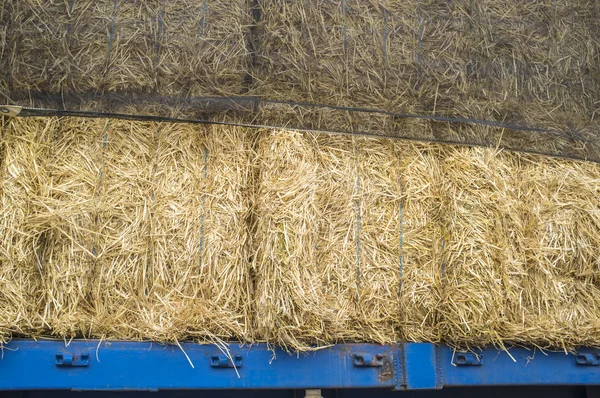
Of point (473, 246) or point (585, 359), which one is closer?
point (473, 246)

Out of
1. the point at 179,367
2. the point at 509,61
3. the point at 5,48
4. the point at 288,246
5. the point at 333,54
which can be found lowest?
the point at 179,367

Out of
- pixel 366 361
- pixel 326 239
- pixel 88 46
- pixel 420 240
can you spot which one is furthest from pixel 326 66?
pixel 366 361

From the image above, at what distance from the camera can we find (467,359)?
2.92 m

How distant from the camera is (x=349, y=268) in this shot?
284cm

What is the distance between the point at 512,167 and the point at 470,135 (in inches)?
11.3

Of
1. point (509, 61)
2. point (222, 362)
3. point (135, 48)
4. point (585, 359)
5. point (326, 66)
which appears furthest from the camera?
point (509, 61)

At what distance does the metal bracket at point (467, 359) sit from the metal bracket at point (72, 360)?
1.67 meters

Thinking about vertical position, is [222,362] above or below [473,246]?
below

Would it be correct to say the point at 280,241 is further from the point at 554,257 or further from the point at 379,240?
the point at 554,257

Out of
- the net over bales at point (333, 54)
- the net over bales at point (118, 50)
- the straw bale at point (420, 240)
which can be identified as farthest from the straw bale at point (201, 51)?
the straw bale at point (420, 240)

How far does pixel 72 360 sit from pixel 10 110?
3.70 ft

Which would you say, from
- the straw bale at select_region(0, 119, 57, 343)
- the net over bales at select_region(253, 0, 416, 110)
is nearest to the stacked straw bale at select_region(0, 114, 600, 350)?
the straw bale at select_region(0, 119, 57, 343)

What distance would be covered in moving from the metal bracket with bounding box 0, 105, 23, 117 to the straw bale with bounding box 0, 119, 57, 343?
6 centimetres

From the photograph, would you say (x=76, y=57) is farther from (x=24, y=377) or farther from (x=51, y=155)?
(x=24, y=377)
